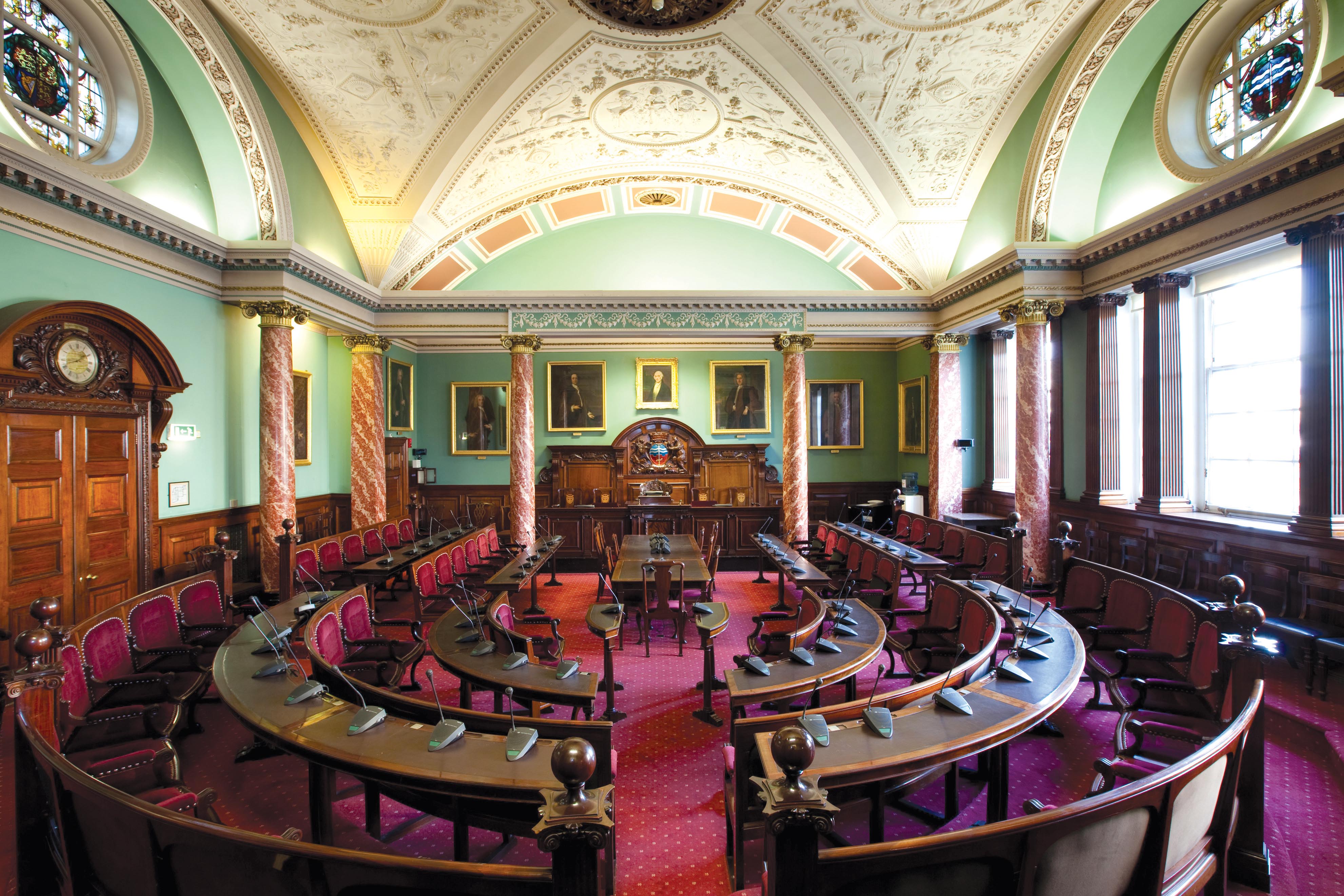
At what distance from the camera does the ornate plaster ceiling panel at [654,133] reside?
29.2 feet

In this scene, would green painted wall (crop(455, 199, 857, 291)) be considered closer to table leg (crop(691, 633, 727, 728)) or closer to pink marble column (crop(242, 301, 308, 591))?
pink marble column (crop(242, 301, 308, 591))

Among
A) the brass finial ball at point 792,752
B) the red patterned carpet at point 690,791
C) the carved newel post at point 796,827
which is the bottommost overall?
the red patterned carpet at point 690,791

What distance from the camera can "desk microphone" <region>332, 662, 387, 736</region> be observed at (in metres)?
3.05

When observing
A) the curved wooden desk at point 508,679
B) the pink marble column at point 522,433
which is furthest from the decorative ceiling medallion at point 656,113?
the curved wooden desk at point 508,679

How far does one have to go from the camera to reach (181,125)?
8.07 meters

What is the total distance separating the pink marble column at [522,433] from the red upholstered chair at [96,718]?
26.3ft

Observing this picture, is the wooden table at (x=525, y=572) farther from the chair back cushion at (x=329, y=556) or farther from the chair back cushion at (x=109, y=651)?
the chair back cushion at (x=109, y=651)

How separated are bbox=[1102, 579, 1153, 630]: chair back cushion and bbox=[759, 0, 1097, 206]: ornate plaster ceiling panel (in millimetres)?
7298

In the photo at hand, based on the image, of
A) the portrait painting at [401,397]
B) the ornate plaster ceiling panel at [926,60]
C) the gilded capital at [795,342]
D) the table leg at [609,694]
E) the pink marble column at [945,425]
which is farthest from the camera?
the portrait painting at [401,397]

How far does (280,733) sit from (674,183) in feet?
37.6

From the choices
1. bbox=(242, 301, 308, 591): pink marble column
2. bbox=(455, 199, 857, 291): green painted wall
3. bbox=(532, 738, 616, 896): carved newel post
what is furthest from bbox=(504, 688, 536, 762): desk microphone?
bbox=(455, 199, 857, 291): green painted wall

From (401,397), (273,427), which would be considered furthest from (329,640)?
(401,397)

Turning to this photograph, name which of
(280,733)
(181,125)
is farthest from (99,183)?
(280,733)

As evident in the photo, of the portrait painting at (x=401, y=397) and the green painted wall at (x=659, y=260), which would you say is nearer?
the green painted wall at (x=659, y=260)
